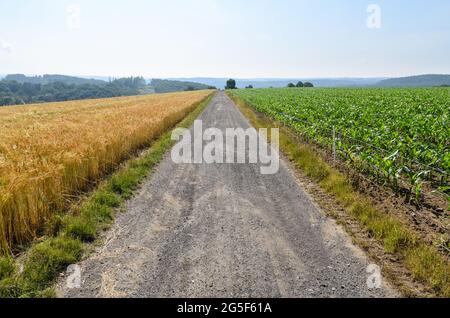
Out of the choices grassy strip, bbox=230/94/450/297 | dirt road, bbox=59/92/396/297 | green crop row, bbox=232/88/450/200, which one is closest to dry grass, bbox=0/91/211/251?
dirt road, bbox=59/92/396/297

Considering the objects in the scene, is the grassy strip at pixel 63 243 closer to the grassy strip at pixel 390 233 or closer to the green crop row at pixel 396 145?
the grassy strip at pixel 390 233

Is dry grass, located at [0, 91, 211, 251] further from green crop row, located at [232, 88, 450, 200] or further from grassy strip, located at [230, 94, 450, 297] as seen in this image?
green crop row, located at [232, 88, 450, 200]

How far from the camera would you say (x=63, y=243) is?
5.71 meters

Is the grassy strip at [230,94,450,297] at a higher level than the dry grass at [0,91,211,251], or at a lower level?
lower

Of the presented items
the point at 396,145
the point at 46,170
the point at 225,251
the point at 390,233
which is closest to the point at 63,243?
the point at 46,170

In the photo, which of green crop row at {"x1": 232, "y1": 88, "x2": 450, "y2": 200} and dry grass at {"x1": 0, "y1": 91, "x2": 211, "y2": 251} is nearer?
dry grass at {"x1": 0, "y1": 91, "x2": 211, "y2": 251}

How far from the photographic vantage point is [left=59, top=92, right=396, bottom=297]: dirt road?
4.70 m

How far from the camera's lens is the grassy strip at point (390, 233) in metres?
4.87

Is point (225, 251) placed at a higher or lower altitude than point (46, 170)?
lower

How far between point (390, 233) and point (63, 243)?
6037 mm

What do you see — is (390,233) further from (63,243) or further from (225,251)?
(63,243)

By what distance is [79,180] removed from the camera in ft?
28.6

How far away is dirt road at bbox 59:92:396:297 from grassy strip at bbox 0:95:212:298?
313 mm

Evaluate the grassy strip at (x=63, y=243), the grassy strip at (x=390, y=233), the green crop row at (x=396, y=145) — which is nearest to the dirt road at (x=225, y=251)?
the grassy strip at (x=63, y=243)
